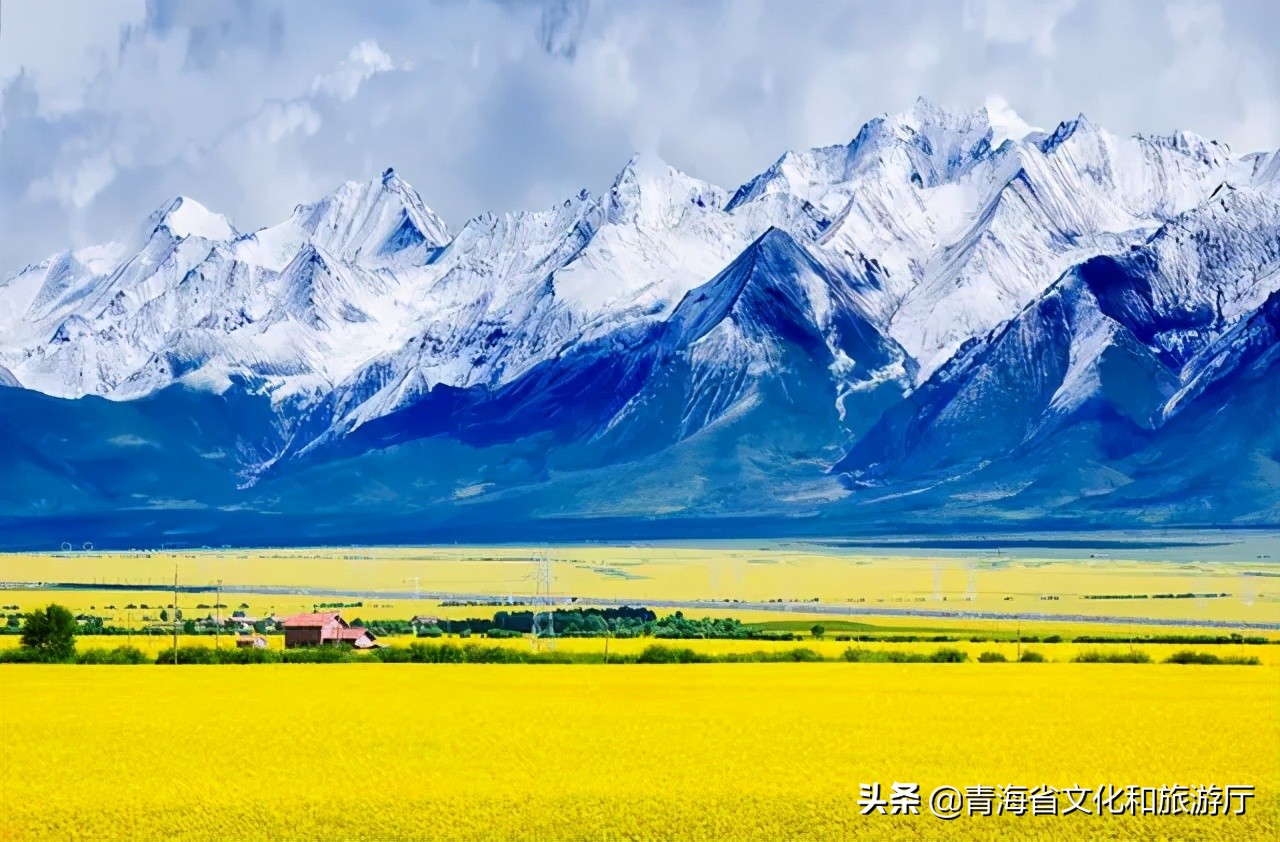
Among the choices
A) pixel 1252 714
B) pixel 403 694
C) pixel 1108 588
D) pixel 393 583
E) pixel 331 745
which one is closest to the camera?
pixel 331 745

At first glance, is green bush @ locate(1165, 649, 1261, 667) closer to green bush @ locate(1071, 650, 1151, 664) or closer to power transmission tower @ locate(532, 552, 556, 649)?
green bush @ locate(1071, 650, 1151, 664)

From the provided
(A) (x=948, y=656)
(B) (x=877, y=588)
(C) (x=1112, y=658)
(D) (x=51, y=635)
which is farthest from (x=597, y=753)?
(B) (x=877, y=588)

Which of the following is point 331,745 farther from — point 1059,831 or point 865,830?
point 1059,831

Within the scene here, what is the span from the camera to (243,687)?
63.6 metres

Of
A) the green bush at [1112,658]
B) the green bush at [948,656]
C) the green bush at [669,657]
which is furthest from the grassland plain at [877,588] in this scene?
the green bush at [669,657]

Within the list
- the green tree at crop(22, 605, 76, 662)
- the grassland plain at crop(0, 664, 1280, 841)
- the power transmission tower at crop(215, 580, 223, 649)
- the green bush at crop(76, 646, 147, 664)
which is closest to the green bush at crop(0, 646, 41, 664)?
the green tree at crop(22, 605, 76, 662)

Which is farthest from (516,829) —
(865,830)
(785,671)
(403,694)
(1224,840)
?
(785,671)

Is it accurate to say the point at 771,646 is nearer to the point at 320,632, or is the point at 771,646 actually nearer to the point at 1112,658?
the point at 1112,658

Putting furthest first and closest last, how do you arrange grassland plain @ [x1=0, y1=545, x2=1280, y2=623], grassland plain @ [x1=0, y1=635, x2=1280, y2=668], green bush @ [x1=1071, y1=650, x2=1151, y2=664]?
grassland plain @ [x1=0, y1=545, x2=1280, y2=623]
grassland plain @ [x1=0, y1=635, x2=1280, y2=668]
green bush @ [x1=1071, y1=650, x2=1151, y2=664]

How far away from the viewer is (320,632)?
321 ft

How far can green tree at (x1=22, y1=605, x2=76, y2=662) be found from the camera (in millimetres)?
82438

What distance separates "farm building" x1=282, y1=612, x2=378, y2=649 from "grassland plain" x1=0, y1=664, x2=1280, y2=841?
29.4 meters

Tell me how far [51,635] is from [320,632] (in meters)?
16.2

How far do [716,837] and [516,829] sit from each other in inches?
152
